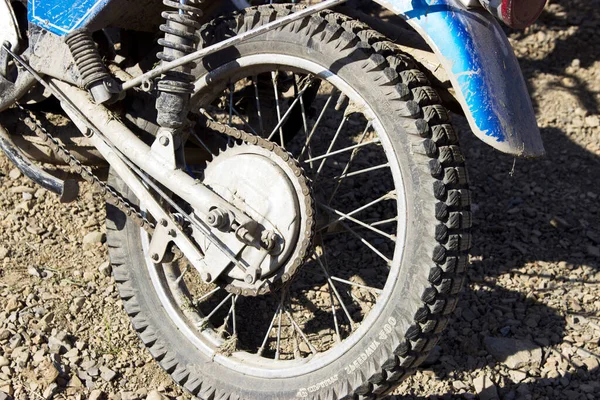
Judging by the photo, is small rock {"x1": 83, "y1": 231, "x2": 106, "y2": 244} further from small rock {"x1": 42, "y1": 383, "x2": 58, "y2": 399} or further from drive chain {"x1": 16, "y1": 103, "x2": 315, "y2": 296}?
small rock {"x1": 42, "y1": 383, "x2": 58, "y2": 399}

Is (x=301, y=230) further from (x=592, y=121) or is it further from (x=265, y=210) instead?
(x=592, y=121)

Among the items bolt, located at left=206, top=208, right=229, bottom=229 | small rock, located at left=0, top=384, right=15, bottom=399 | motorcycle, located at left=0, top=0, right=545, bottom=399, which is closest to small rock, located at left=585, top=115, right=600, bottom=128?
motorcycle, located at left=0, top=0, right=545, bottom=399

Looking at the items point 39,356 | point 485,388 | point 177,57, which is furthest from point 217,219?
point 485,388

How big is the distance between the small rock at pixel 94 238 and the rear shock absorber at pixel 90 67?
1126 millimetres

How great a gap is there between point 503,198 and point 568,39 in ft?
6.54

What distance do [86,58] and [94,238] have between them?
1.23 m

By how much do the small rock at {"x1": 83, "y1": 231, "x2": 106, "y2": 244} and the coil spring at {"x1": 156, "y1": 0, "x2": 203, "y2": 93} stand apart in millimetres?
1307

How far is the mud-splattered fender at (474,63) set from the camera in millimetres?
2498

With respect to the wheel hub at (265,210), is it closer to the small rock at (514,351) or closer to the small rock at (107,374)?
the small rock at (107,374)

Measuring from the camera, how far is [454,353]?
3451 millimetres

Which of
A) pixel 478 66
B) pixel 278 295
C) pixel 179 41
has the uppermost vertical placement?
pixel 478 66

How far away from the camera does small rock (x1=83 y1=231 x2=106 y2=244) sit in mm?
3969

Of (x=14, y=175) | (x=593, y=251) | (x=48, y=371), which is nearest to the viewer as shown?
(x=48, y=371)

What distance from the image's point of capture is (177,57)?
9.39 feet
